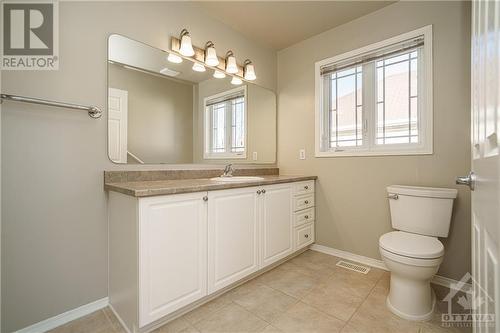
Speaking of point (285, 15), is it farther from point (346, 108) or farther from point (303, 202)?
point (303, 202)

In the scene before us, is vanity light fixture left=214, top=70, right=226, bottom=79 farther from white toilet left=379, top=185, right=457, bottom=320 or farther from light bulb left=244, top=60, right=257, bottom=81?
white toilet left=379, top=185, right=457, bottom=320

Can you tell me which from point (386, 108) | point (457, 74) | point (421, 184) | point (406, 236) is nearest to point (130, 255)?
point (406, 236)

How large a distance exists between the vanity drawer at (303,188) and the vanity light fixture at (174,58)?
152 centimetres

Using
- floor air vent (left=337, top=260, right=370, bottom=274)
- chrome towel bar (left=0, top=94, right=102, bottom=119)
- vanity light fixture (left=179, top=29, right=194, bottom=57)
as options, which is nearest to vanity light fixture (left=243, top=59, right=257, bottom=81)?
vanity light fixture (left=179, top=29, right=194, bottom=57)

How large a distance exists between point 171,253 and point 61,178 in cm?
81

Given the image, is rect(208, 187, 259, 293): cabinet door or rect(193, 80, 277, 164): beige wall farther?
rect(193, 80, 277, 164): beige wall

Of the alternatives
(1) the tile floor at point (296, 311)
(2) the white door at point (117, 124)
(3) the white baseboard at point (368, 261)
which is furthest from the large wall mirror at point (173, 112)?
(3) the white baseboard at point (368, 261)

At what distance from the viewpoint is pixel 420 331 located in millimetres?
1316

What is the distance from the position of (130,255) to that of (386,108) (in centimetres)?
233

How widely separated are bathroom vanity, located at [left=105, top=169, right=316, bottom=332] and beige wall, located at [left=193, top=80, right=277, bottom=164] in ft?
1.93

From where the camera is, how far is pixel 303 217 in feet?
7.68

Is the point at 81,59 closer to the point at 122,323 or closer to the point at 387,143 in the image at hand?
the point at 122,323

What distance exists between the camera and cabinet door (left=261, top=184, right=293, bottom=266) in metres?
1.90

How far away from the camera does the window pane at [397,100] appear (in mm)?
1963
